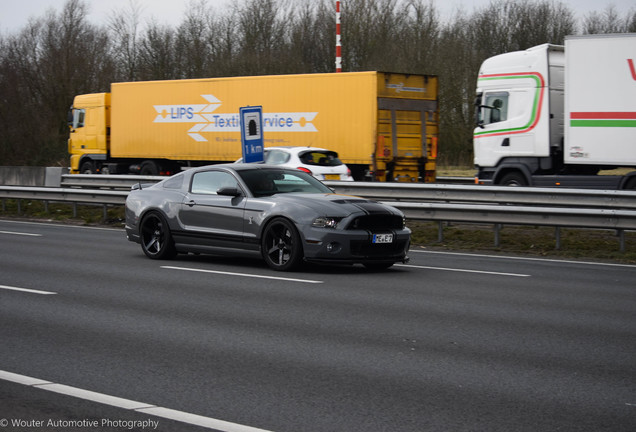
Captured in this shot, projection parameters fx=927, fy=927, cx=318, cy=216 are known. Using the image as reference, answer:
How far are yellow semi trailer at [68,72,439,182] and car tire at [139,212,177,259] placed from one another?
1291 cm

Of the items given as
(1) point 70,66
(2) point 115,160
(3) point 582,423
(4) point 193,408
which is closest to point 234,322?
(4) point 193,408

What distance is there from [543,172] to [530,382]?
16935 mm

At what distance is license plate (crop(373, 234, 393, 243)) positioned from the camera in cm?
1145

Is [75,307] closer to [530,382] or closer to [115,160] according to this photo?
[530,382]

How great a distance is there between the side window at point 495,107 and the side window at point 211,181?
11.6 metres

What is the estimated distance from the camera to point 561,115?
22109 mm

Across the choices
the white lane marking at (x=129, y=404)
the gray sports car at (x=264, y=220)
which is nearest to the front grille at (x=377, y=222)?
the gray sports car at (x=264, y=220)

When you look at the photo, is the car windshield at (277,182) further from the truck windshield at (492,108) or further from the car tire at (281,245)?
the truck windshield at (492,108)

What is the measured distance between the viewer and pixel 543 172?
22219 millimetres

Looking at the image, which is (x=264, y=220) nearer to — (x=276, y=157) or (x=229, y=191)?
(x=229, y=191)

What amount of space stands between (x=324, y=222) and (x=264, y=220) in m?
0.92

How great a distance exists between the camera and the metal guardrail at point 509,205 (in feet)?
48.9

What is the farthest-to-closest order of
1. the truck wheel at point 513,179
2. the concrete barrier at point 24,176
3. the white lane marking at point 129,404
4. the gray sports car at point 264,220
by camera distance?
the concrete barrier at point 24,176
the truck wheel at point 513,179
the gray sports car at point 264,220
the white lane marking at point 129,404

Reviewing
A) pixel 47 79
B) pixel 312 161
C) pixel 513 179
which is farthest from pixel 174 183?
pixel 47 79
